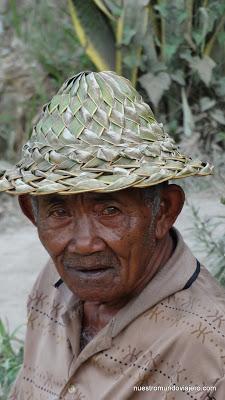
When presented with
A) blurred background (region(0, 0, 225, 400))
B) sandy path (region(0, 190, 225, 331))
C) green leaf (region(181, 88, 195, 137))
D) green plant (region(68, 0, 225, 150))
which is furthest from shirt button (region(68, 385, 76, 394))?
green leaf (region(181, 88, 195, 137))

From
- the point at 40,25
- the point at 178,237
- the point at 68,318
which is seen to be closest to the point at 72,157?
the point at 178,237

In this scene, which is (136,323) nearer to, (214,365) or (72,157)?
(214,365)

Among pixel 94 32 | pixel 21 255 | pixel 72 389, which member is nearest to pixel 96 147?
pixel 72 389

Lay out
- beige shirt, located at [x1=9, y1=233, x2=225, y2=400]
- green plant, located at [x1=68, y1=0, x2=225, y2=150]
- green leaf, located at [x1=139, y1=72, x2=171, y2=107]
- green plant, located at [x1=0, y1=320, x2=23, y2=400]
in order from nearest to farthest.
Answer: beige shirt, located at [x1=9, y1=233, x2=225, y2=400] → green plant, located at [x1=0, y1=320, x2=23, y2=400] → green plant, located at [x1=68, y1=0, x2=225, y2=150] → green leaf, located at [x1=139, y1=72, x2=171, y2=107]

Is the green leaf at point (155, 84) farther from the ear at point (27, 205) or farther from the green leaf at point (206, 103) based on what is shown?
the ear at point (27, 205)

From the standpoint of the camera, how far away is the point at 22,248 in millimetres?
5203

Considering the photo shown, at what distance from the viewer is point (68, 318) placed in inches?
82.3

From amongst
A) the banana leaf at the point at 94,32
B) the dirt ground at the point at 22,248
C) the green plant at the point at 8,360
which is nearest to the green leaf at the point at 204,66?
the banana leaf at the point at 94,32

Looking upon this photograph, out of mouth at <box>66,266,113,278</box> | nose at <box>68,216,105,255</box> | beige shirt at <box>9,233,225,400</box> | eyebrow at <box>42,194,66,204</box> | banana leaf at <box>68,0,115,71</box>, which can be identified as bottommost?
banana leaf at <box>68,0,115,71</box>

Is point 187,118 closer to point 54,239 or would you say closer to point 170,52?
point 170,52

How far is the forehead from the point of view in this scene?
5.70ft

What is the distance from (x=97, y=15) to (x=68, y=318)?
11.8 ft

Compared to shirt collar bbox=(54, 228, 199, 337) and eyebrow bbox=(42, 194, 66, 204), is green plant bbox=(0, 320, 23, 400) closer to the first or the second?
shirt collar bbox=(54, 228, 199, 337)

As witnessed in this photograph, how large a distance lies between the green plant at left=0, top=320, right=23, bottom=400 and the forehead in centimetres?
Answer: 160
